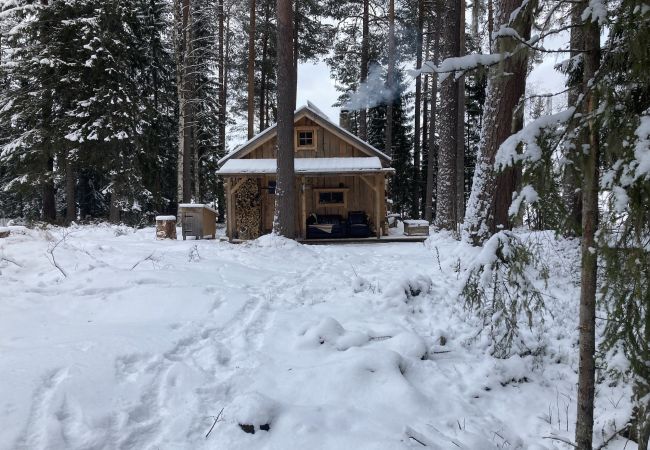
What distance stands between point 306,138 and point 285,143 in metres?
4.75

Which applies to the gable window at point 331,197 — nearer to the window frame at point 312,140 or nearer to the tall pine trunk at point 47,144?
the window frame at point 312,140

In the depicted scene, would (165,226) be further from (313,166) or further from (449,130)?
(449,130)

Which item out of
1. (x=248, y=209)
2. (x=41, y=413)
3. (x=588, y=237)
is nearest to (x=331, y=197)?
(x=248, y=209)

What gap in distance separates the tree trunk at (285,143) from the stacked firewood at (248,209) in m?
4.33

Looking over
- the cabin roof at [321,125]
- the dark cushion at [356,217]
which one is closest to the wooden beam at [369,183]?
the cabin roof at [321,125]

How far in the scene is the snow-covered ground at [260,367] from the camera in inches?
93.5

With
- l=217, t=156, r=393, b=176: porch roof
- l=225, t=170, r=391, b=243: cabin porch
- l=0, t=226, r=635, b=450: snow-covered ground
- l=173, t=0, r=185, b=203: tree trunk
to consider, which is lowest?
l=0, t=226, r=635, b=450: snow-covered ground

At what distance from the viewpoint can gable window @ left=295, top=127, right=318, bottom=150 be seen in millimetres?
15219

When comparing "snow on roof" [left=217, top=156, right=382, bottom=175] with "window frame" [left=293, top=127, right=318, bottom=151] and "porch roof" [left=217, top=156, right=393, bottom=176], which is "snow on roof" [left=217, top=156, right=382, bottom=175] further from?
"window frame" [left=293, top=127, right=318, bottom=151]

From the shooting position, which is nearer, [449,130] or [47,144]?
[449,130]

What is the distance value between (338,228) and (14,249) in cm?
967

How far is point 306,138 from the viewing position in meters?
15.4

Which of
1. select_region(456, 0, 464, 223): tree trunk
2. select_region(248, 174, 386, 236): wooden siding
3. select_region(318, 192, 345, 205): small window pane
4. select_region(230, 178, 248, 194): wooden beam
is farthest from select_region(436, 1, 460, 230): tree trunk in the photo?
select_region(230, 178, 248, 194): wooden beam

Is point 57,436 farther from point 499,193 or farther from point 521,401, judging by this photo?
point 499,193
